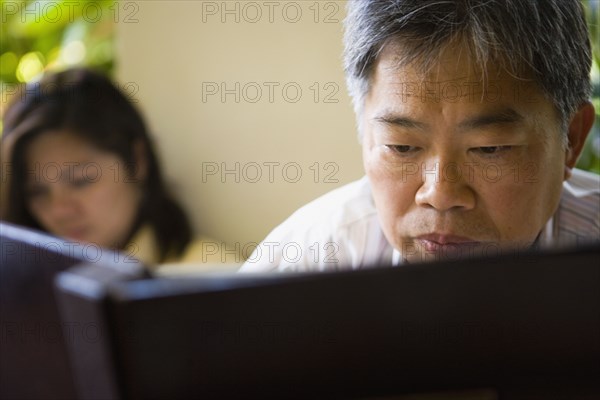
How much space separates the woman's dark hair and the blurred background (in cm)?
8

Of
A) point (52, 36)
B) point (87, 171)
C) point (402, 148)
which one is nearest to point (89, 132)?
point (87, 171)

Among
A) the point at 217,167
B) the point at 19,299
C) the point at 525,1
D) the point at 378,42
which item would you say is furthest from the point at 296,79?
the point at 19,299

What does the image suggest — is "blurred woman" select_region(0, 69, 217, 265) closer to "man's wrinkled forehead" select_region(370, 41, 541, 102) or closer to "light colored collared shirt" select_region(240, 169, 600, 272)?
"light colored collared shirt" select_region(240, 169, 600, 272)

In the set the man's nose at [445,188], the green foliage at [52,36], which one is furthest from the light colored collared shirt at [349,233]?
the green foliage at [52,36]

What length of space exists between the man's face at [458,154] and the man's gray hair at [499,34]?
2 cm

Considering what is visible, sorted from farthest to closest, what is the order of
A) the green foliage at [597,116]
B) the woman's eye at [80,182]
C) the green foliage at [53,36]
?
the green foliage at [53,36]
the woman's eye at [80,182]
the green foliage at [597,116]

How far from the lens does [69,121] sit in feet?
6.53

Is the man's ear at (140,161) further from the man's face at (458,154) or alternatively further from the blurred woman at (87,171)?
the man's face at (458,154)

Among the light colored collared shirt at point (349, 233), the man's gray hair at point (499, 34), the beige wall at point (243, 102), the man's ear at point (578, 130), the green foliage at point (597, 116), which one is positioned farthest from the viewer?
the green foliage at point (597, 116)

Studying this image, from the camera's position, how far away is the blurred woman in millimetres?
1967

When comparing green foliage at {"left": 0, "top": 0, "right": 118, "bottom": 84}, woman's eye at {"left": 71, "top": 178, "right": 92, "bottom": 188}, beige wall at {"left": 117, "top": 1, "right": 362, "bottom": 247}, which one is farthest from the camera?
green foliage at {"left": 0, "top": 0, "right": 118, "bottom": 84}

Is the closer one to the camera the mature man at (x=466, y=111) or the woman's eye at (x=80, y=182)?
the mature man at (x=466, y=111)

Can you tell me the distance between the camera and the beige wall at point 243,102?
5.04 feet

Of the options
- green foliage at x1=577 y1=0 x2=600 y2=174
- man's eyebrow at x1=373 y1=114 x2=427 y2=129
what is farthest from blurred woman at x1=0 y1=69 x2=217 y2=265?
man's eyebrow at x1=373 y1=114 x2=427 y2=129
